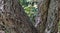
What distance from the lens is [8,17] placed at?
1.19 metres

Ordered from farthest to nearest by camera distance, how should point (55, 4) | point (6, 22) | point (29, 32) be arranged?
1. point (55, 4)
2. point (29, 32)
3. point (6, 22)

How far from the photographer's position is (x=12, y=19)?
47.5 inches

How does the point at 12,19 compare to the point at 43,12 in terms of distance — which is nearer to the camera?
the point at 12,19

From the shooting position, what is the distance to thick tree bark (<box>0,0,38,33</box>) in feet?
3.91

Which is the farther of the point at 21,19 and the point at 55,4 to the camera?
the point at 55,4

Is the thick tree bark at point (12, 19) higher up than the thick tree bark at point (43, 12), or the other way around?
the thick tree bark at point (12, 19)

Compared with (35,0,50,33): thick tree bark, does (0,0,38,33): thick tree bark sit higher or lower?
higher

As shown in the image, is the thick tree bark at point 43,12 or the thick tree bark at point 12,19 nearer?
the thick tree bark at point 12,19

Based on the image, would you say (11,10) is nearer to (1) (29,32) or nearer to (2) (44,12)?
(1) (29,32)

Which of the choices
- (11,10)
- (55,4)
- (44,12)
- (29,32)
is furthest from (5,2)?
(44,12)

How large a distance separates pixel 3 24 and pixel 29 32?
0.22 metres

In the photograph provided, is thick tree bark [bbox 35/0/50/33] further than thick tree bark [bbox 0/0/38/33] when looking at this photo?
Yes

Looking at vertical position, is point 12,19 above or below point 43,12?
above

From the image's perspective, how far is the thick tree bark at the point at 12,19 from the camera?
1192 millimetres
